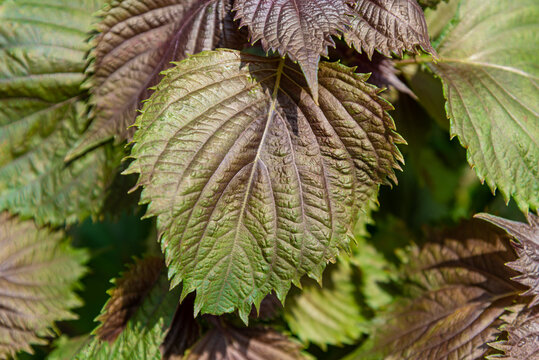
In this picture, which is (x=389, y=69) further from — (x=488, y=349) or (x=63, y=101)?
(x=63, y=101)

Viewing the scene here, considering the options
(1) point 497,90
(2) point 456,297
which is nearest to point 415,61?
(1) point 497,90

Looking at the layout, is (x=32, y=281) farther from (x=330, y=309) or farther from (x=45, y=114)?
(x=330, y=309)

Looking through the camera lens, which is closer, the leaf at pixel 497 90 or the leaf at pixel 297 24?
the leaf at pixel 297 24

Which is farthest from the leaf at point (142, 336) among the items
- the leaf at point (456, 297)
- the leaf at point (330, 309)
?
the leaf at point (456, 297)

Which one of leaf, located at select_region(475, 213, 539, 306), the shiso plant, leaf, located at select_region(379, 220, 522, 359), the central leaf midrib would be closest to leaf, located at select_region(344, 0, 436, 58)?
the shiso plant

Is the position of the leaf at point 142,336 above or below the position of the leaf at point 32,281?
above

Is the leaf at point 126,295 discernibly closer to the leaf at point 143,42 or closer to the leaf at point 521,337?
the leaf at point 143,42

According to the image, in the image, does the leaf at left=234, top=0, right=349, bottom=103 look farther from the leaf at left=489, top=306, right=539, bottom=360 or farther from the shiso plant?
the leaf at left=489, top=306, right=539, bottom=360

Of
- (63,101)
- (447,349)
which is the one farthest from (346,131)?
(63,101)
